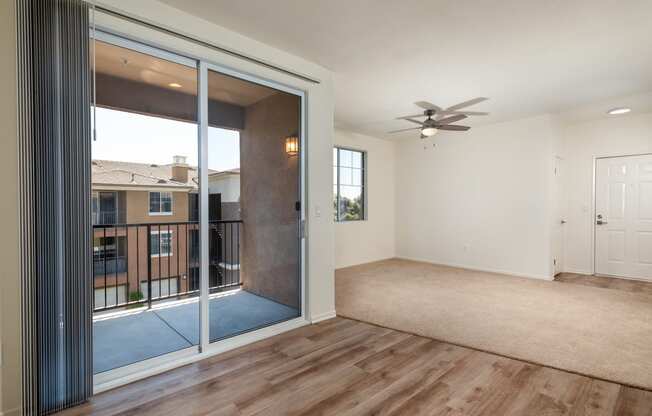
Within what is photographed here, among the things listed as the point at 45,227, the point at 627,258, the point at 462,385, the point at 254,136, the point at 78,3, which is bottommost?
the point at 462,385

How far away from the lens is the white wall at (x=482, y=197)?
5543 mm

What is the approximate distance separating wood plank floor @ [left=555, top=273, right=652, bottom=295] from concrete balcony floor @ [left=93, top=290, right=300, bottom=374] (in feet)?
16.3

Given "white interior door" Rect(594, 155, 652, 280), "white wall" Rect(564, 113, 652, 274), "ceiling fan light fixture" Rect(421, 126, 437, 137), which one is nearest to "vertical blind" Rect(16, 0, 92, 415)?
"ceiling fan light fixture" Rect(421, 126, 437, 137)

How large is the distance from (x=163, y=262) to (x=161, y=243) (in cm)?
19

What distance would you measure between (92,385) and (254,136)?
2266 mm

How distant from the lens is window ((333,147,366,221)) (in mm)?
6578

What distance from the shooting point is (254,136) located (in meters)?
3.20

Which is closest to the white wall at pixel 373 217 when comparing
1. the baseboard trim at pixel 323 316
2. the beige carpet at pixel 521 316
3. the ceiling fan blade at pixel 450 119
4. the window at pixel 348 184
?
the window at pixel 348 184

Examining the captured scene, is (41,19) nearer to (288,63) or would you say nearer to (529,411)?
(288,63)

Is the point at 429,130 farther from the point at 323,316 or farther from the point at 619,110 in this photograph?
the point at 619,110

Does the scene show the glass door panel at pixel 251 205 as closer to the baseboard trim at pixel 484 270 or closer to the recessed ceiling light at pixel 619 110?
the baseboard trim at pixel 484 270

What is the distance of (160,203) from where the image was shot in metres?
2.70

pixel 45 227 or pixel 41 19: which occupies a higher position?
pixel 41 19

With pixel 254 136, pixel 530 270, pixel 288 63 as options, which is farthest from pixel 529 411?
pixel 530 270
